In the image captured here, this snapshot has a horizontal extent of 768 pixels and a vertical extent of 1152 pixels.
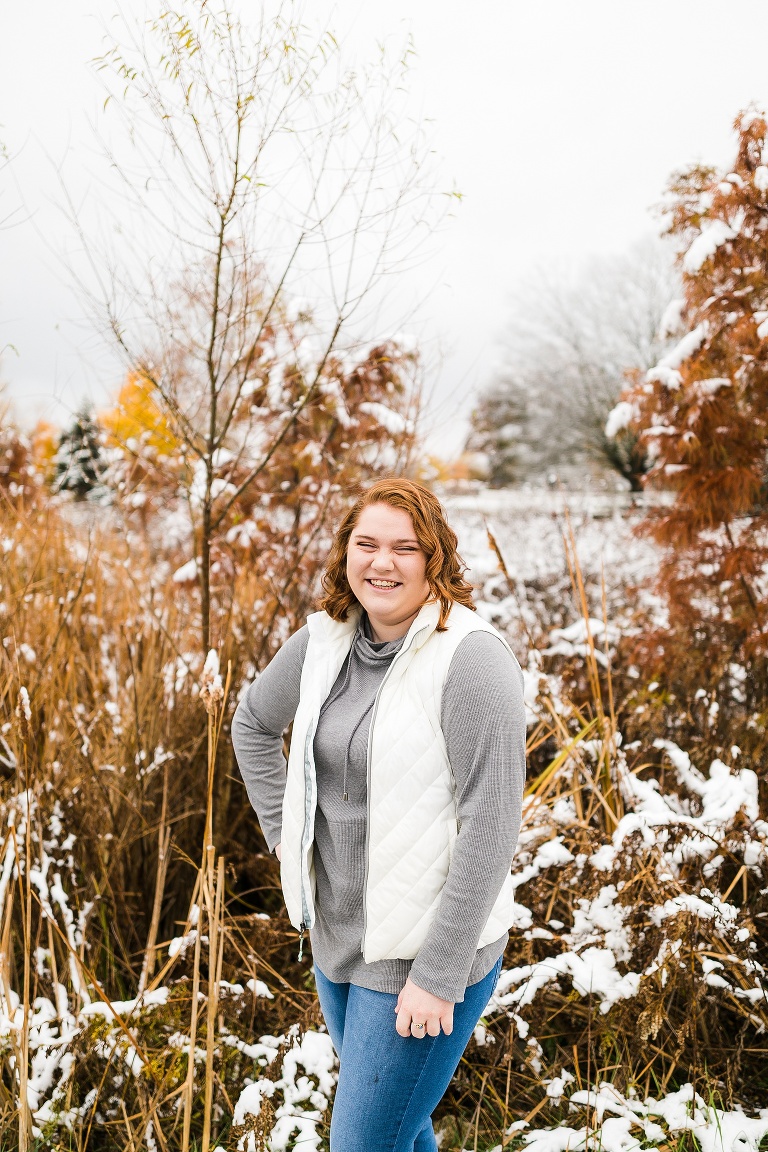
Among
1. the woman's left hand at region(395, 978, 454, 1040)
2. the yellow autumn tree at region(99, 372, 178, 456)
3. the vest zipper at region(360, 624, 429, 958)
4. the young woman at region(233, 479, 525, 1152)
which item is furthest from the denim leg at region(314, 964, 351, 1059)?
the yellow autumn tree at region(99, 372, 178, 456)

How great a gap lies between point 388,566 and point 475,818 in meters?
0.49

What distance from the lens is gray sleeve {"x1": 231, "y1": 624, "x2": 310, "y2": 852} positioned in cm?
179

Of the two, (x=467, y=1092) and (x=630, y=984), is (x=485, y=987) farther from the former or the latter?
(x=467, y=1092)

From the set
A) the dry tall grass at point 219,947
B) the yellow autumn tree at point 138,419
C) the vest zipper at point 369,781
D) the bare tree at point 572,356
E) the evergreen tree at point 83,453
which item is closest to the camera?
the vest zipper at point 369,781

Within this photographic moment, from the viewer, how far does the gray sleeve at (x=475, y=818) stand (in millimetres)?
1342

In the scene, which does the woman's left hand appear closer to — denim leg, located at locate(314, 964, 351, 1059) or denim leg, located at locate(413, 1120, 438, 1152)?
denim leg, located at locate(314, 964, 351, 1059)

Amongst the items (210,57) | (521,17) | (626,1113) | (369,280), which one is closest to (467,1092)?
(626,1113)

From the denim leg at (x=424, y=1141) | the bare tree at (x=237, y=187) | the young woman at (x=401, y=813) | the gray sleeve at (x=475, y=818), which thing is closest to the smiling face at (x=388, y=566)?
the young woman at (x=401, y=813)

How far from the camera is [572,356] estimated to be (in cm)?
2805

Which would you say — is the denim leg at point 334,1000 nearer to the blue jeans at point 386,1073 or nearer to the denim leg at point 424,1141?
the blue jeans at point 386,1073

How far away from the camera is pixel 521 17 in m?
4.12

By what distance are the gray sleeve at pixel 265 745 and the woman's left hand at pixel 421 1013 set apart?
531 mm

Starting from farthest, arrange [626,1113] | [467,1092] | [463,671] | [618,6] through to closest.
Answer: [618,6], [467,1092], [626,1113], [463,671]

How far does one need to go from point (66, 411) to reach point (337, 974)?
2666 mm
